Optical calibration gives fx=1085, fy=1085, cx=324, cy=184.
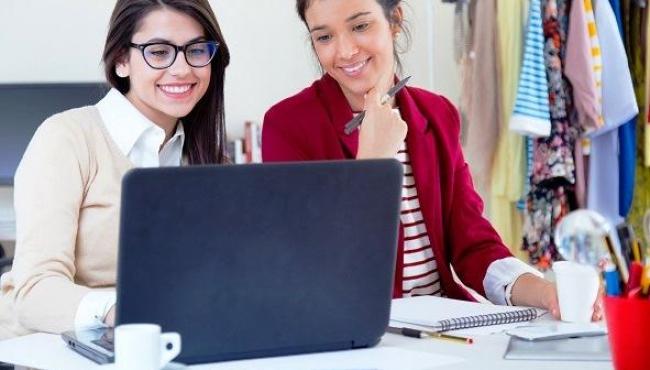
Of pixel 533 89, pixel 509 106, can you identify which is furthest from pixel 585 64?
Result: pixel 509 106

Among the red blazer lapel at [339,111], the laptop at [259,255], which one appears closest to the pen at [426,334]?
the laptop at [259,255]

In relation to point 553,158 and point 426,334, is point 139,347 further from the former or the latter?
point 553,158

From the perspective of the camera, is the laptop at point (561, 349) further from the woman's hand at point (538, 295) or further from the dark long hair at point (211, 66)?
the dark long hair at point (211, 66)

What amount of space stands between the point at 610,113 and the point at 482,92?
0.41m

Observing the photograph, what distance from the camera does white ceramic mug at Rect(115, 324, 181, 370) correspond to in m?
1.27

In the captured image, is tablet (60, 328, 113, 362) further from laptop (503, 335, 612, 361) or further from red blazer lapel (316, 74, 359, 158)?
red blazer lapel (316, 74, 359, 158)

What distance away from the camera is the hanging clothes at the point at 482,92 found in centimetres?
356

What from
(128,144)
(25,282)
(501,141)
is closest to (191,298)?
(25,282)

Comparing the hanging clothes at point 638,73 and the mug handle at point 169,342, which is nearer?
the mug handle at point 169,342

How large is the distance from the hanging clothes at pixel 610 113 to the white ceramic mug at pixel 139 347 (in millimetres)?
2438

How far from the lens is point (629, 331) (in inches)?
50.5

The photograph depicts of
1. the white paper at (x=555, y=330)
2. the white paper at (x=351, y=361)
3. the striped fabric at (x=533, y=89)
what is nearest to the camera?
the white paper at (x=351, y=361)

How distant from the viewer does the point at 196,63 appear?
212 centimetres

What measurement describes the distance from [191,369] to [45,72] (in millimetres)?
3251
